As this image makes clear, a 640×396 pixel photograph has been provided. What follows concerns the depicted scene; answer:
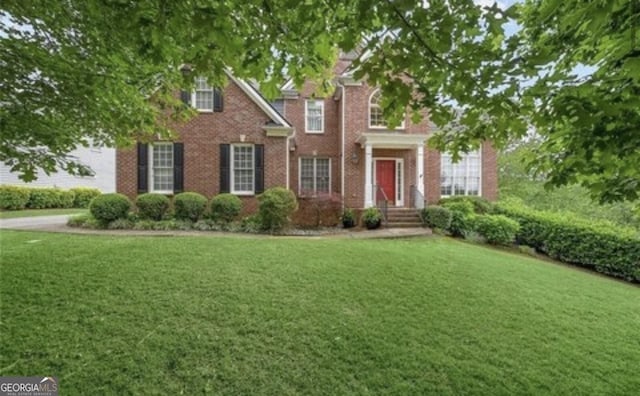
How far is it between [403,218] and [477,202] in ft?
13.7

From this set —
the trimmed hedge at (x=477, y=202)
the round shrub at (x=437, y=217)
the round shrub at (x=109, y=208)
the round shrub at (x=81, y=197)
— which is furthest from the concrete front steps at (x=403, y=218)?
the round shrub at (x=81, y=197)

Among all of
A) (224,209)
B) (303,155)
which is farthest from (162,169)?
(303,155)

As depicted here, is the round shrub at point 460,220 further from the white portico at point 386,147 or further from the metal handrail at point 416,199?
the white portico at point 386,147

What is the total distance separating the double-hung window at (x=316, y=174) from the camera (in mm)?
17672

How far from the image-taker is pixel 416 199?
15.6 metres

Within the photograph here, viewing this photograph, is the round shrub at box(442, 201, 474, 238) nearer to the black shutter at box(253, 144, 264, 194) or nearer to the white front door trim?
the white front door trim

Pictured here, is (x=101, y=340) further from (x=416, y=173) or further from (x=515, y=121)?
(x=416, y=173)

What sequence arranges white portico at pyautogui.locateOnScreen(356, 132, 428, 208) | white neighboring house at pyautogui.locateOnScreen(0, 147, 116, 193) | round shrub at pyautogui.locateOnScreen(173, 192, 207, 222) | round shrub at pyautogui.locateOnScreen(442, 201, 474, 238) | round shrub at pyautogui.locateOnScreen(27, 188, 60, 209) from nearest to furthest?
round shrub at pyautogui.locateOnScreen(173, 192, 207, 222) < round shrub at pyautogui.locateOnScreen(442, 201, 474, 238) < white portico at pyautogui.locateOnScreen(356, 132, 428, 208) < round shrub at pyautogui.locateOnScreen(27, 188, 60, 209) < white neighboring house at pyautogui.locateOnScreen(0, 147, 116, 193)

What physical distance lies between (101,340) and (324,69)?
4066mm

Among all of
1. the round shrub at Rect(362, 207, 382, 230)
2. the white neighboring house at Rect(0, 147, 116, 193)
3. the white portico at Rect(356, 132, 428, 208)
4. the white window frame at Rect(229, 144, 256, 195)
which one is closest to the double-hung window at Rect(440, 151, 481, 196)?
the white portico at Rect(356, 132, 428, 208)

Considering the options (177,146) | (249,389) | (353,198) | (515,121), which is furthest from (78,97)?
(353,198)

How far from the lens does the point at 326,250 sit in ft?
28.4

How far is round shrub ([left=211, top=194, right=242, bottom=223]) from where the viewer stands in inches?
499

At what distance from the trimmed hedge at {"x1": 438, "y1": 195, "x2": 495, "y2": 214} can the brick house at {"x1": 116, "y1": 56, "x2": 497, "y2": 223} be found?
0.78 meters
